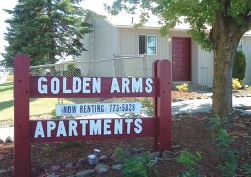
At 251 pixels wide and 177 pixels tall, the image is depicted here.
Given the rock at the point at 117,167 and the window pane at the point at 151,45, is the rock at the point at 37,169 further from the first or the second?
the window pane at the point at 151,45

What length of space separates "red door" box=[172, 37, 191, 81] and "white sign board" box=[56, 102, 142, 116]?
13.0 meters

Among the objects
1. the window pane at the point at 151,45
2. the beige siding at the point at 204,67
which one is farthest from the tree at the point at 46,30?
the beige siding at the point at 204,67

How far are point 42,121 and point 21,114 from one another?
0.99 feet

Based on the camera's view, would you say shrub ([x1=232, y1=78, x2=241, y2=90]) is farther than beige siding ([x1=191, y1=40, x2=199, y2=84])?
No

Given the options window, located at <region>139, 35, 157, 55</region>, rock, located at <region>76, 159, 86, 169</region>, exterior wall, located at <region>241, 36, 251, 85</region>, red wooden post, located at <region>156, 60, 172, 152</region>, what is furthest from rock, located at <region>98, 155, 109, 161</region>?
exterior wall, located at <region>241, 36, 251, 85</region>

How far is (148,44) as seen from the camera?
16.7 meters

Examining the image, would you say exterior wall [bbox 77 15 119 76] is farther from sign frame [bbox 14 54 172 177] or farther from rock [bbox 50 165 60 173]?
rock [bbox 50 165 60 173]

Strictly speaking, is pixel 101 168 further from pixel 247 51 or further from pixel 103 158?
pixel 247 51

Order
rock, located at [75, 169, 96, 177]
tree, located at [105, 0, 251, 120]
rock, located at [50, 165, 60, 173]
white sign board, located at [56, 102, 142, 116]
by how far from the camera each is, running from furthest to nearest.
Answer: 1. tree, located at [105, 0, 251, 120]
2. white sign board, located at [56, 102, 142, 116]
3. rock, located at [50, 165, 60, 173]
4. rock, located at [75, 169, 96, 177]

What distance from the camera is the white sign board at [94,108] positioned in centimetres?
421

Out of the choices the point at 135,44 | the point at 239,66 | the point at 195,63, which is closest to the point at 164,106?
the point at 135,44

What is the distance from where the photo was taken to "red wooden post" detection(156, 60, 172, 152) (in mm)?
4480

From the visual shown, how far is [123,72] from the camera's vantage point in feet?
51.9

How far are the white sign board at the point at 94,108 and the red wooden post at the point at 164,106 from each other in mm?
348
